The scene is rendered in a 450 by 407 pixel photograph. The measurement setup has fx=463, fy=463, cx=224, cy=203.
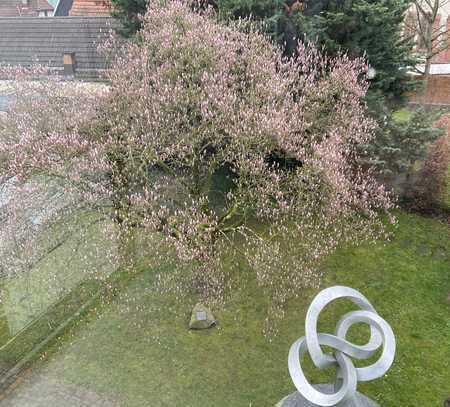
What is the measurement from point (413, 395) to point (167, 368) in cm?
449

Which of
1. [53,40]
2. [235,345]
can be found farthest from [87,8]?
[235,345]

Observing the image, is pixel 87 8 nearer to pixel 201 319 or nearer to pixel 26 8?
pixel 26 8

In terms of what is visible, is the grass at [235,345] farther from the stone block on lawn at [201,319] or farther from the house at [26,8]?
the house at [26,8]

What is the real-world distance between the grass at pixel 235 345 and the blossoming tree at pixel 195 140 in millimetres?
802

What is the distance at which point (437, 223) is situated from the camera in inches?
534

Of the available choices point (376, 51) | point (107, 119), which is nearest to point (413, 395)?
point (107, 119)

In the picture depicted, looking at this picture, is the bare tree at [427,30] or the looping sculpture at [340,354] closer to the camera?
the looping sculpture at [340,354]

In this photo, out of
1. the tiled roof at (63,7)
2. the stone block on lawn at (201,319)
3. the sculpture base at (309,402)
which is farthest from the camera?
the tiled roof at (63,7)

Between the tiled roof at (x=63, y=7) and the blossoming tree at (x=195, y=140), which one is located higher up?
the tiled roof at (x=63, y=7)

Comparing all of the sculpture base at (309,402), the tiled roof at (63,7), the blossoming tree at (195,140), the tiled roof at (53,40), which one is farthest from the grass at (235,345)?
the tiled roof at (63,7)

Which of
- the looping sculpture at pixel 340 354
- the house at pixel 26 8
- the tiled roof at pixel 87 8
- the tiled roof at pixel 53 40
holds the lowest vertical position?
the looping sculpture at pixel 340 354

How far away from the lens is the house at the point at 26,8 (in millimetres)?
30562

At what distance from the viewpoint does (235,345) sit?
936cm

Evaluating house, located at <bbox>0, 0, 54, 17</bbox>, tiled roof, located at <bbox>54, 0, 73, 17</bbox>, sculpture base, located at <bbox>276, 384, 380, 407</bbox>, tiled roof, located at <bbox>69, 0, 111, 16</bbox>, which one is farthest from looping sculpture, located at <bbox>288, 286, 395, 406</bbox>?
house, located at <bbox>0, 0, 54, 17</bbox>
